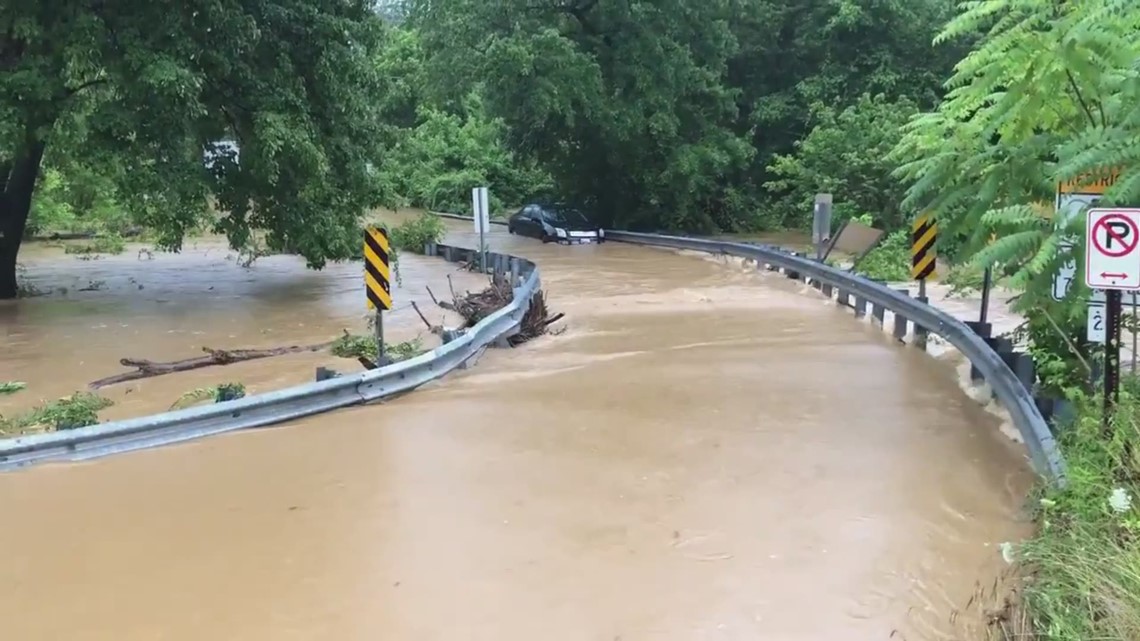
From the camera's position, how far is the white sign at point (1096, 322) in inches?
274

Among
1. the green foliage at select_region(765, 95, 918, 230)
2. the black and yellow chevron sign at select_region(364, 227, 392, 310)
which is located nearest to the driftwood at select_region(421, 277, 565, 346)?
the black and yellow chevron sign at select_region(364, 227, 392, 310)

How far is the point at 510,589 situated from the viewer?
5.42 metres

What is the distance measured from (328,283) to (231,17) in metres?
6.98

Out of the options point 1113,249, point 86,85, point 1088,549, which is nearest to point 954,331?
point 1113,249

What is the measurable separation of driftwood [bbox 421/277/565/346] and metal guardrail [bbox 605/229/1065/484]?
432 centimetres

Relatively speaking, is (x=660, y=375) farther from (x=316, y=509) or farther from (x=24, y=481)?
(x=24, y=481)

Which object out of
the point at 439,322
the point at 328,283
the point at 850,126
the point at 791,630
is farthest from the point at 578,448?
the point at 850,126

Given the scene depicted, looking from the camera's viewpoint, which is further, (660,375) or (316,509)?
(660,375)

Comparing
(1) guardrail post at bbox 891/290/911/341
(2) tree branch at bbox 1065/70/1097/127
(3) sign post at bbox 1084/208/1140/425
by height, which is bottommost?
(1) guardrail post at bbox 891/290/911/341

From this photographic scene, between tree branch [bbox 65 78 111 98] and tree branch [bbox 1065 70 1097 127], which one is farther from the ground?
tree branch [bbox 65 78 111 98]

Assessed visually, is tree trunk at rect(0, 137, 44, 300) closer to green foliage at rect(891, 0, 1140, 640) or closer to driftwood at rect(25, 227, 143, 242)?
driftwood at rect(25, 227, 143, 242)

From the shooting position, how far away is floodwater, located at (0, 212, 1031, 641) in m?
5.15

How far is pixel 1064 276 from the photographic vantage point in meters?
7.20

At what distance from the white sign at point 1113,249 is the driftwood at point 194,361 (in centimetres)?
927
